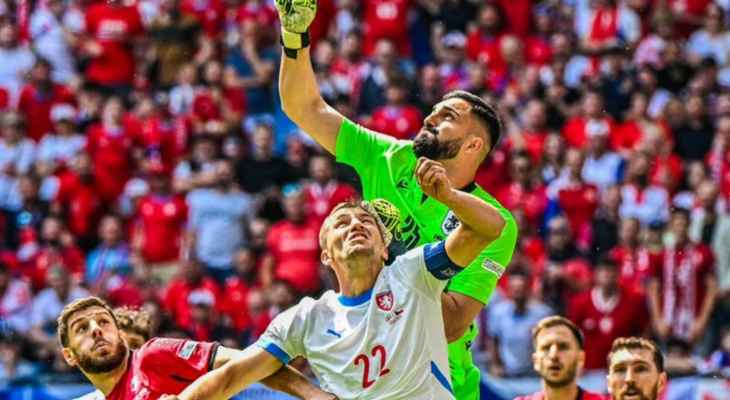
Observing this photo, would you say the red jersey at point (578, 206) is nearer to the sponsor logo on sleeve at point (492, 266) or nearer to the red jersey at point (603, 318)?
the red jersey at point (603, 318)

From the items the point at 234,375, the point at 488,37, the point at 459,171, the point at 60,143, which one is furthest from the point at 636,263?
the point at 234,375

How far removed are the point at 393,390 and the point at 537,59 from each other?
36.0ft

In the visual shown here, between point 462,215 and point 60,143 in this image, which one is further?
point 60,143

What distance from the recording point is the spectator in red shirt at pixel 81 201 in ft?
54.5

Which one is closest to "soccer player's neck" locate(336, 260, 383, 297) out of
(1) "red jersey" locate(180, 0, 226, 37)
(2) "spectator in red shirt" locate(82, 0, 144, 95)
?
(2) "spectator in red shirt" locate(82, 0, 144, 95)

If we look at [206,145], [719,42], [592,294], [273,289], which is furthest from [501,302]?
[719,42]

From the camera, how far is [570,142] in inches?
643

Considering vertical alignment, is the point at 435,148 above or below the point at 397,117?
above

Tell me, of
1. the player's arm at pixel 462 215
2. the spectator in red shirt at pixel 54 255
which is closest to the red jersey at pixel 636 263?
the spectator in red shirt at pixel 54 255

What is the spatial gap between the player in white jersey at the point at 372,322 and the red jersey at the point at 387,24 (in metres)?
11.0

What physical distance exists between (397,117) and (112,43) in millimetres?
4072

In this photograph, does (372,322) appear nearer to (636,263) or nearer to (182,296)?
(636,263)

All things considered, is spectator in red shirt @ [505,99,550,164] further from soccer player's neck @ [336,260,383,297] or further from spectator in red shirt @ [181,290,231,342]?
soccer player's neck @ [336,260,383,297]

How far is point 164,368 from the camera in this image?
8258mm
